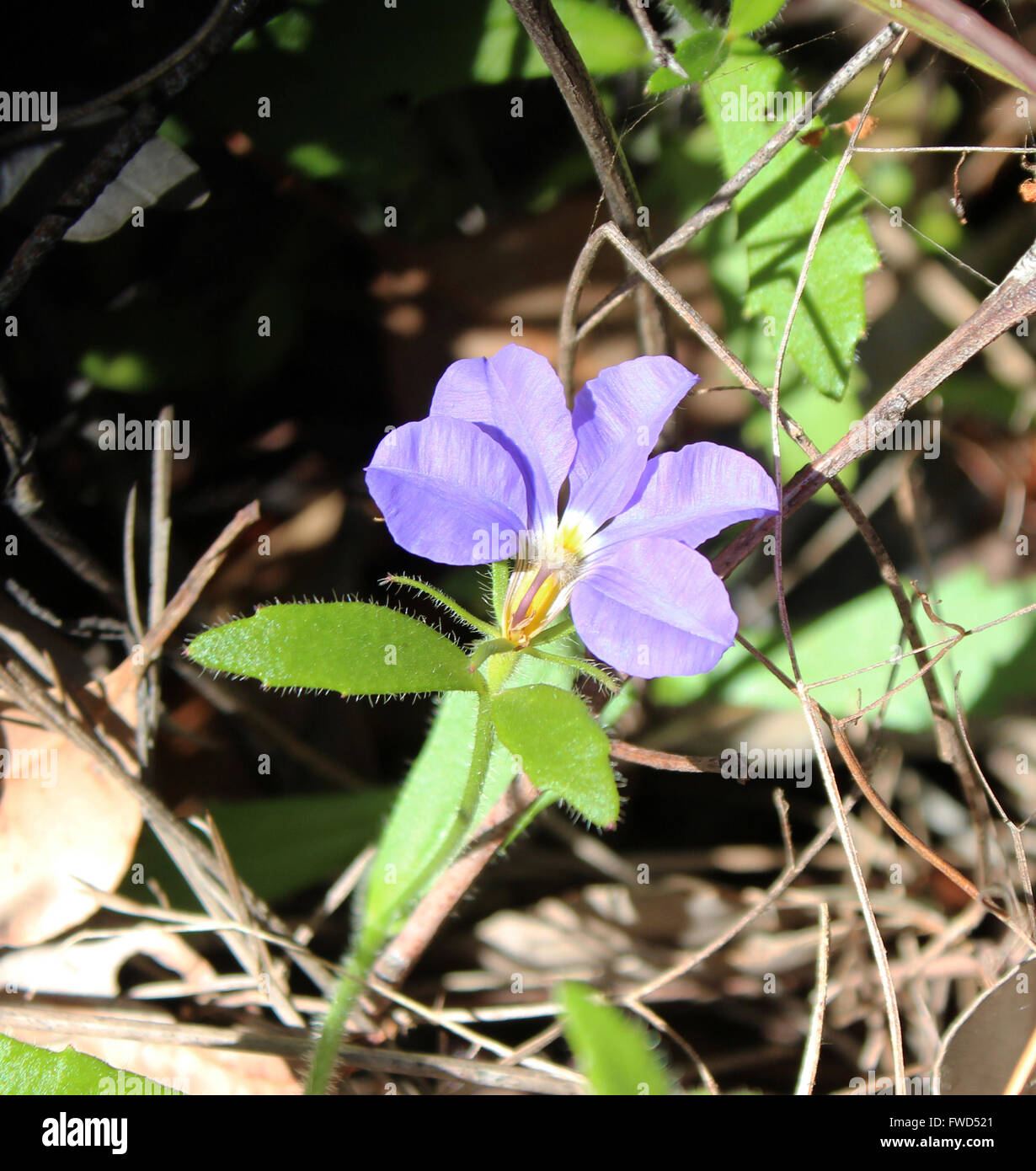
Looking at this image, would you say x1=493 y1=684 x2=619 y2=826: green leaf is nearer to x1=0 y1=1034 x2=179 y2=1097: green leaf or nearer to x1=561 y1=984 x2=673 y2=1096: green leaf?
x1=561 y1=984 x2=673 y2=1096: green leaf

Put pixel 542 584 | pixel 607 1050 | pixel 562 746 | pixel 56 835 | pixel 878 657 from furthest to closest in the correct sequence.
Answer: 1. pixel 878 657
2. pixel 56 835
3. pixel 542 584
4. pixel 562 746
5. pixel 607 1050

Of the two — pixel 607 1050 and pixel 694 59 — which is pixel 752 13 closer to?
pixel 694 59

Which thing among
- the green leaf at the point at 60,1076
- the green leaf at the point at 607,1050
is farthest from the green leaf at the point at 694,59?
the green leaf at the point at 60,1076

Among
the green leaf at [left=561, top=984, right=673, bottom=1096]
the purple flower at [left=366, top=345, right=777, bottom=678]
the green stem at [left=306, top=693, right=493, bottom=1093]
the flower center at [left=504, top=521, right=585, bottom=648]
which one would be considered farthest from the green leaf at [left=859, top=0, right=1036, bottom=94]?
the green leaf at [left=561, top=984, right=673, bottom=1096]

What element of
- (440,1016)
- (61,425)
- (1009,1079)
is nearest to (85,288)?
(61,425)

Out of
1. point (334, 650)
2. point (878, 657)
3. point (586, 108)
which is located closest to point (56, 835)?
point (334, 650)

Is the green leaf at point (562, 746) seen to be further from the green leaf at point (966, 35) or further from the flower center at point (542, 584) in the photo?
the green leaf at point (966, 35)
